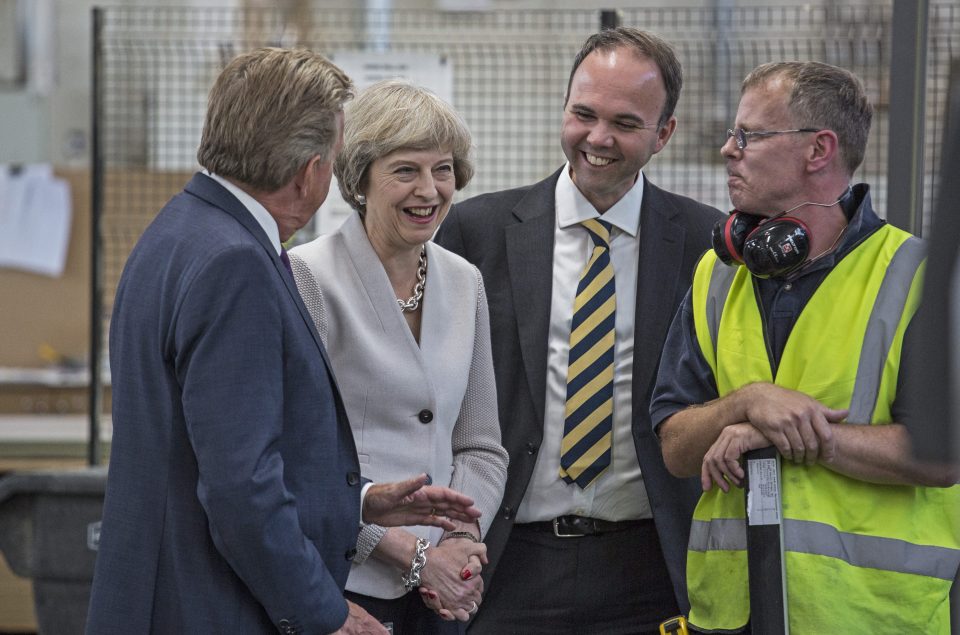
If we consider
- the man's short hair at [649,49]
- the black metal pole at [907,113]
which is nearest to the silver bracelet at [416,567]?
the man's short hair at [649,49]

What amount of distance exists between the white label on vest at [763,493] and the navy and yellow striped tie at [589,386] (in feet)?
1.51

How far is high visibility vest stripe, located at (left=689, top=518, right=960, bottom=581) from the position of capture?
1.74 meters

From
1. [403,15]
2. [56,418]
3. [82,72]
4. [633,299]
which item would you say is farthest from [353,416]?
[82,72]

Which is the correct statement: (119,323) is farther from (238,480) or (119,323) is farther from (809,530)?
(809,530)

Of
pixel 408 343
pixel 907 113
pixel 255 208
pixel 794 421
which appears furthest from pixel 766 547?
pixel 907 113

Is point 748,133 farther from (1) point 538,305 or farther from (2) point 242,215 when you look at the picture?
(2) point 242,215

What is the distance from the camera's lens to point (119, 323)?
163cm

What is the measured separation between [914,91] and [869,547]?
1.19 meters

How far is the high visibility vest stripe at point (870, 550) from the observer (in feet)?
5.70

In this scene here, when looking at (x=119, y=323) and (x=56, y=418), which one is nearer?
(x=119, y=323)

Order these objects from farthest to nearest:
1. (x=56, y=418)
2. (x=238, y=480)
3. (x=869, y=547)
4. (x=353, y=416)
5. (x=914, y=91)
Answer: (x=56, y=418), (x=914, y=91), (x=353, y=416), (x=869, y=547), (x=238, y=480)

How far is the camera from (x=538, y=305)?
232cm

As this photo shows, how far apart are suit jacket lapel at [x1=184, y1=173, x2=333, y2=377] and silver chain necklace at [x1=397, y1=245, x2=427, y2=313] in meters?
0.39

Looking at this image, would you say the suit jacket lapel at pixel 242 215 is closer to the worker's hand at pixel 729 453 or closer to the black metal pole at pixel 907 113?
the worker's hand at pixel 729 453
